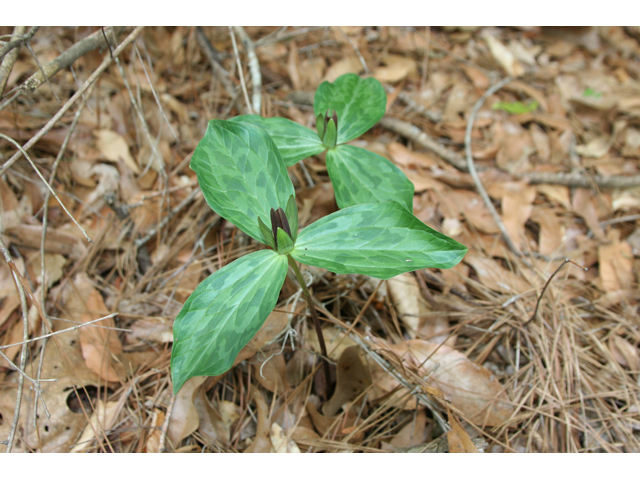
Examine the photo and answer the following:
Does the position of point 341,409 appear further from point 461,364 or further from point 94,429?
point 94,429

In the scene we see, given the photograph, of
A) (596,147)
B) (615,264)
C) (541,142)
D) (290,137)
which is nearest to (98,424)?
(290,137)

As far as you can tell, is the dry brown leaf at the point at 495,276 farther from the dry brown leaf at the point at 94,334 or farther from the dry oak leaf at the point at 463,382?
the dry brown leaf at the point at 94,334

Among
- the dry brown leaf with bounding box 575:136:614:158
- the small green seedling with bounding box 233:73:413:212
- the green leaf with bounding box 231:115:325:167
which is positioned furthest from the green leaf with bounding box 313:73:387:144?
the dry brown leaf with bounding box 575:136:614:158

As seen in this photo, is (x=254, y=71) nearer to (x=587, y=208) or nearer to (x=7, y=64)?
(x=7, y=64)

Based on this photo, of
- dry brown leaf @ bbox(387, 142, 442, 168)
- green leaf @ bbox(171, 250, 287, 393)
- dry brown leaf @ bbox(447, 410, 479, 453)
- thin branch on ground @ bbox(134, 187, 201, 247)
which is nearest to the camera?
green leaf @ bbox(171, 250, 287, 393)

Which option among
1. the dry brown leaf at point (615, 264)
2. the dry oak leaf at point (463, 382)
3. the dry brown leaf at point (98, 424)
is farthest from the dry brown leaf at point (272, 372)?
the dry brown leaf at point (615, 264)

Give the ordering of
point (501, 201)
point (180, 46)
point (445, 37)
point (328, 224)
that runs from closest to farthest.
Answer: point (328, 224), point (501, 201), point (180, 46), point (445, 37)

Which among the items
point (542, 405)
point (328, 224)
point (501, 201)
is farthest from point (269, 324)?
point (501, 201)

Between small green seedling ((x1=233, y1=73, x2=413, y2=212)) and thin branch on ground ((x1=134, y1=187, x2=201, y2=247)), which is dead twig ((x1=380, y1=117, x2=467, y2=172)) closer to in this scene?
small green seedling ((x1=233, y1=73, x2=413, y2=212))
